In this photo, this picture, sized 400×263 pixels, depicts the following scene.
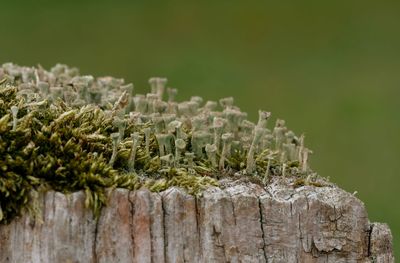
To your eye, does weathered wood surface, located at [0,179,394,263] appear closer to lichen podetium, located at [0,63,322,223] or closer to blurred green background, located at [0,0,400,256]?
lichen podetium, located at [0,63,322,223]

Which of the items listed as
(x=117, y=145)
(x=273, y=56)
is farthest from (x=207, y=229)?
(x=273, y=56)

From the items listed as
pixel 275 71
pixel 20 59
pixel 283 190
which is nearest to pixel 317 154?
pixel 275 71

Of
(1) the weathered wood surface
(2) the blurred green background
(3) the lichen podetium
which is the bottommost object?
(1) the weathered wood surface

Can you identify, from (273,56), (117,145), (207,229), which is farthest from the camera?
(273,56)

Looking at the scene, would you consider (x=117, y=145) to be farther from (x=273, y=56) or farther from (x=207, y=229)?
(x=273, y=56)

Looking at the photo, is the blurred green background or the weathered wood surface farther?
the blurred green background

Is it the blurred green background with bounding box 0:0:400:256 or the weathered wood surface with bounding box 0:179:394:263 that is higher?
the blurred green background with bounding box 0:0:400:256

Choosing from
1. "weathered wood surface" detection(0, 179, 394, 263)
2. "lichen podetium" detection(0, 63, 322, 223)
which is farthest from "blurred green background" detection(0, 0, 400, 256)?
"weathered wood surface" detection(0, 179, 394, 263)

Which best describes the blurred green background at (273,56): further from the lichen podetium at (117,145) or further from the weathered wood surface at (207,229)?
the weathered wood surface at (207,229)
